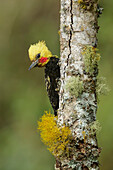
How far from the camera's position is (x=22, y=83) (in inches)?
230

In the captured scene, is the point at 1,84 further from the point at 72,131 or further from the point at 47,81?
the point at 72,131

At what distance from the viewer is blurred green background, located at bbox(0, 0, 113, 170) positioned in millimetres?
5301

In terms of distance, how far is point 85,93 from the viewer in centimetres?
205

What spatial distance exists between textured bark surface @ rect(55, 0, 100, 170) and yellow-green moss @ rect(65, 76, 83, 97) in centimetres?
2

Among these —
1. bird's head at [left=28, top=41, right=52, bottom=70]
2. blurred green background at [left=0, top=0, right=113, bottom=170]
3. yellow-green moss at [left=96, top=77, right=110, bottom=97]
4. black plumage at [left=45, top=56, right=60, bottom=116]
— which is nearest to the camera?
yellow-green moss at [left=96, top=77, right=110, bottom=97]

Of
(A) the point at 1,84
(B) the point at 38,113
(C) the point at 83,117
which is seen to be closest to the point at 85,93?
(C) the point at 83,117

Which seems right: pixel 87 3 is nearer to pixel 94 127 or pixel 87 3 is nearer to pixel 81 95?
pixel 81 95

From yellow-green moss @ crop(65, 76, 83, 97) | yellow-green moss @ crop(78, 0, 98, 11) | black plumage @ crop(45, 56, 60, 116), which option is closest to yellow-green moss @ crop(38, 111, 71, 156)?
yellow-green moss @ crop(65, 76, 83, 97)

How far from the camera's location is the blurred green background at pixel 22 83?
530 cm

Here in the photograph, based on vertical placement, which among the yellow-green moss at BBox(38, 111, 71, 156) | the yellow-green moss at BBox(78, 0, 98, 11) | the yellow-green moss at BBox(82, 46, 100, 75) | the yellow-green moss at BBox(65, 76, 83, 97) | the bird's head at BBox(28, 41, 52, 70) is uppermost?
the bird's head at BBox(28, 41, 52, 70)

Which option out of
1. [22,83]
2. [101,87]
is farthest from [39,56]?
[22,83]

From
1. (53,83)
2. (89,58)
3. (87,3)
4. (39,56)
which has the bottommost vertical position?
(89,58)

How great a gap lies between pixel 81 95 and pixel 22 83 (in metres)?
3.86

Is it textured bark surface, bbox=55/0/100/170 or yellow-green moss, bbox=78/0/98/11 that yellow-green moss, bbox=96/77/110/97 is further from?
yellow-green moss, bbox=78/0/98/11
